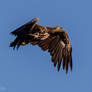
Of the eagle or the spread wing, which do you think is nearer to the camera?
the eagle

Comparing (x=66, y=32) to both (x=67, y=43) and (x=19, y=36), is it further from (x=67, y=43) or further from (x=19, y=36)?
(x=19, y=36)

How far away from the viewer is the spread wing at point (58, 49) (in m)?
18.4

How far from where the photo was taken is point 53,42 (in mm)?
18672

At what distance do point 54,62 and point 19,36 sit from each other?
2948mm

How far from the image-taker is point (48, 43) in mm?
18469

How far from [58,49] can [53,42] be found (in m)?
0.40

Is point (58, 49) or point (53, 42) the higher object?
point (53, 42)

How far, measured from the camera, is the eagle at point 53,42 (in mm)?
16625

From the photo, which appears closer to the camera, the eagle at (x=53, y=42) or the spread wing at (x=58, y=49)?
the eagle at (x=53, y=42)

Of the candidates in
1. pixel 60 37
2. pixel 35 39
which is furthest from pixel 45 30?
pixel 60 37

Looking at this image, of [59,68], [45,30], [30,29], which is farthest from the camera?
[59,68]

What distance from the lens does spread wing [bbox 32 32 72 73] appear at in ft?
60.3

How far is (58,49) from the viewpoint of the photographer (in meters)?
18.7

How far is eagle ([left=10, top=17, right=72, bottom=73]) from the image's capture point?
16625 millimetres
